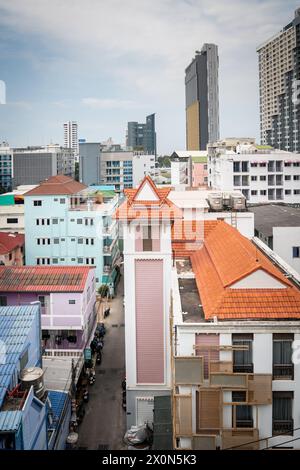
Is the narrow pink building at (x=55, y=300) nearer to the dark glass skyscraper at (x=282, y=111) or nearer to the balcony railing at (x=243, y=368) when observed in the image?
the balcony railing at (x=243, y=368)

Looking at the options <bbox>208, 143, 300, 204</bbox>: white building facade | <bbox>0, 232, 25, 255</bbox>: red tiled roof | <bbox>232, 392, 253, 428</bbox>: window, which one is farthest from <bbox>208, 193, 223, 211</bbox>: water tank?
<bbox>208, 143, 300, 204</bbox>: white building facade

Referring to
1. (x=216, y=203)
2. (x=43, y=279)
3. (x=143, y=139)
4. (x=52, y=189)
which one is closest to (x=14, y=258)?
(x=52, y=189)

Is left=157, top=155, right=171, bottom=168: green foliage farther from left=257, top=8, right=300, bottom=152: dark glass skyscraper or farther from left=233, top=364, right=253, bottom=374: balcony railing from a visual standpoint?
left=233, top=364, right=253, bottom=374: balcony railing

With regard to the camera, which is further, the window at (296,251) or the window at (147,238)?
the window at (296,251)

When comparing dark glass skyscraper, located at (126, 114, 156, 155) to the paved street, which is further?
dark glass skyscraper, located at (126, 114, 156, 155)

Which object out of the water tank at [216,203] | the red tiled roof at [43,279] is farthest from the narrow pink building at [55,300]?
the water tank at [216,203]

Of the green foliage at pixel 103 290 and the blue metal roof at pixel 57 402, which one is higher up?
the green foliage at pixel 103 290

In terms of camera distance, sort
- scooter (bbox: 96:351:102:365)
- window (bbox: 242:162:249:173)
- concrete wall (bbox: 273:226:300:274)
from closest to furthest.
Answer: concrete wall (bbox: 273:226:300:274) < scooter (bbox: 96:351:102:365) < window (bbox: 242:162:249:173)
